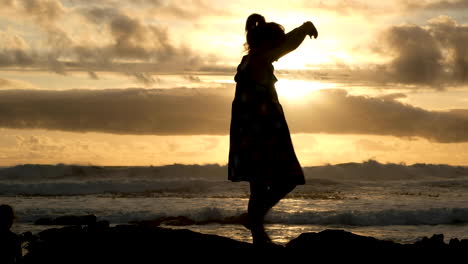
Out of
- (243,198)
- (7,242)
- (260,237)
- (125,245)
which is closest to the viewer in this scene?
(260,237)

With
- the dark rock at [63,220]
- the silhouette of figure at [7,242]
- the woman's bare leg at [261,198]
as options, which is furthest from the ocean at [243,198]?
the silhouette of figure at [7,242]

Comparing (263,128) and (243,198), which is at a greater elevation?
(263,128)

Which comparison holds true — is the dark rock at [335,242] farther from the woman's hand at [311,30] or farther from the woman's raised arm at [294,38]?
the woman's hand at [311,30]

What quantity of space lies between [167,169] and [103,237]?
30394 millimetres

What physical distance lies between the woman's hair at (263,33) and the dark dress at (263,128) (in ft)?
0.22

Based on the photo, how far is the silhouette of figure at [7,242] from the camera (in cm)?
664

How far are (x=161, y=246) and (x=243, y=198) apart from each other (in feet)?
61.2

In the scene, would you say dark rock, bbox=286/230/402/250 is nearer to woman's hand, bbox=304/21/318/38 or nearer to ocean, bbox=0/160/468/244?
woman's hand, bbox=304/21/318/38

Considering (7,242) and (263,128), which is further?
(7,242)

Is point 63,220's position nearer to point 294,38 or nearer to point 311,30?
point 294,38

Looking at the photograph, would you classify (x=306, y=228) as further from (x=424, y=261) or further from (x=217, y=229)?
(x=424, y=261)

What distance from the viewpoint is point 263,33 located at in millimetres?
6391

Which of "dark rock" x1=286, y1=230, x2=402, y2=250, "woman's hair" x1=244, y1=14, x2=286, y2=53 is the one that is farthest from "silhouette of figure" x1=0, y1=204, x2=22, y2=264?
"woman's hair" x1=244, y1=14, x2=286, y2=53

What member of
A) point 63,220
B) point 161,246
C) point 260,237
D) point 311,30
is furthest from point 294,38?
point 63,220
